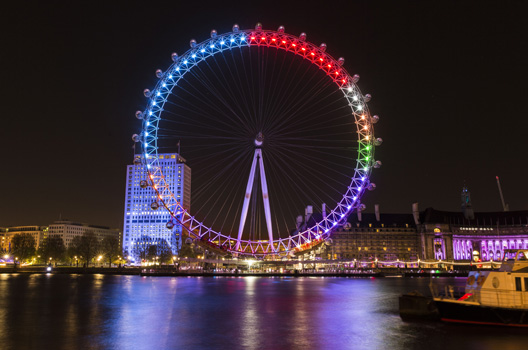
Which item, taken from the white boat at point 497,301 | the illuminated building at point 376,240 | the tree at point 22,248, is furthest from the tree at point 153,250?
the white boat at point 497,301

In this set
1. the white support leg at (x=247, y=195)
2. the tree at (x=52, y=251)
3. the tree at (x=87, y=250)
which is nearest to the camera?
the white support leg at (x=247, y=195)

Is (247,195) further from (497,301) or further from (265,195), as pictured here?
(497,301)

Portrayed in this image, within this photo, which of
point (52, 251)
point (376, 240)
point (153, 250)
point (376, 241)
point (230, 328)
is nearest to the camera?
point (230, 328)

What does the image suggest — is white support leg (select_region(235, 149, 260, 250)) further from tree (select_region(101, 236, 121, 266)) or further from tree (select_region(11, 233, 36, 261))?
tree (select_region(11, 233, 36, 261))

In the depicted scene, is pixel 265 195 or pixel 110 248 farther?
pixel 110 248

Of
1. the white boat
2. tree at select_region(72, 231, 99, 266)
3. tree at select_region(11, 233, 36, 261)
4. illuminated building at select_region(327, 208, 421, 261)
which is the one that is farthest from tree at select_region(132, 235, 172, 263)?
the white boat

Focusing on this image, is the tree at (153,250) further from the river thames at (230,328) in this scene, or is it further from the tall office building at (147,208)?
the river thames at (230,328)

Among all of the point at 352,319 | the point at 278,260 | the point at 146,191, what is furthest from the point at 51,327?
the point at 146,191

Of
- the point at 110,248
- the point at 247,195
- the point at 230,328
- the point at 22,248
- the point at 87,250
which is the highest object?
the point at 247,195

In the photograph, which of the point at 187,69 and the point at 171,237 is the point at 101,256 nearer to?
the point at 171,237

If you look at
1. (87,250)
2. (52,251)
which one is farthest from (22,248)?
(87,250)

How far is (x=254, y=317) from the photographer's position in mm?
27844

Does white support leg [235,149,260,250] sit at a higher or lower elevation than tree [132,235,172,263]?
higher

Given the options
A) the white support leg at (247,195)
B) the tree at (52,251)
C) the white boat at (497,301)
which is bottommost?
the white boat at (497,301)
